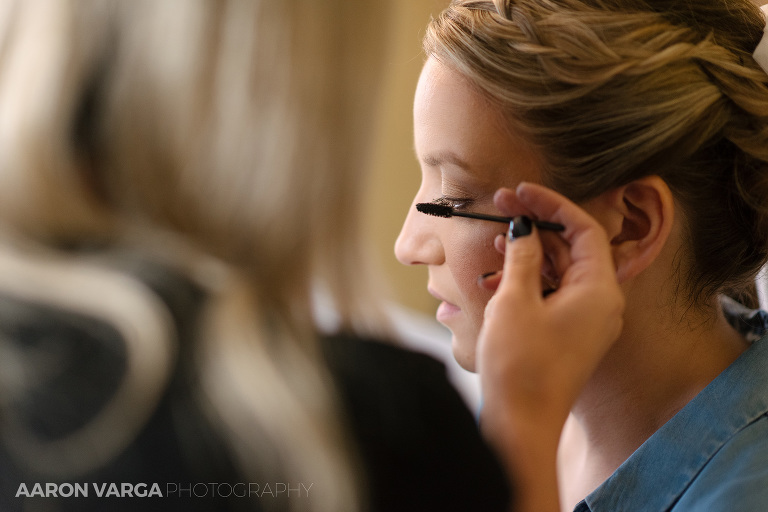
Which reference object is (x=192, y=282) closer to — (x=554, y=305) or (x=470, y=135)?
(x=554, y=305)

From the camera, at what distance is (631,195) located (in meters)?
0.74

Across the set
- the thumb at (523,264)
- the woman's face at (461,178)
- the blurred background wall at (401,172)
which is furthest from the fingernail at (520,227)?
the blurred background wall at (401,172)

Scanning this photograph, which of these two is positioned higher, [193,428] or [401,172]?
[193,428]

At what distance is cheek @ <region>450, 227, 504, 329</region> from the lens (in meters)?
0.79

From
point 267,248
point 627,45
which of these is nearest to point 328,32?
point 267,248

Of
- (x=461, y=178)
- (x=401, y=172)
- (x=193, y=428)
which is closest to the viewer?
(x=193, y=428)

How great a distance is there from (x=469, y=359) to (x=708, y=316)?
0.30m

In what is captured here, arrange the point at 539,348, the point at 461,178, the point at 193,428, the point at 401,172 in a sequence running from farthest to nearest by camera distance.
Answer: the point at 401,172 < the point at 461,178 < the point at 539,348 < the point at 193,428

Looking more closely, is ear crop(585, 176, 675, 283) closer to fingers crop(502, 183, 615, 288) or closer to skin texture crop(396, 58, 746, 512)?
skin texture crop(396, 58, 746, 512)

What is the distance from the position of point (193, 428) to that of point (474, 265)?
460 millimetres

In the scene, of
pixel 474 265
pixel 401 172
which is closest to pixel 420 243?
pixel 474 265

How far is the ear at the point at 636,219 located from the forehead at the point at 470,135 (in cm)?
9

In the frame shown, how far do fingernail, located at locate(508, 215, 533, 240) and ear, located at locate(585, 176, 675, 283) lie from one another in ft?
0.47

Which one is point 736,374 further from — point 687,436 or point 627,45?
point 627,45
